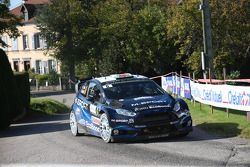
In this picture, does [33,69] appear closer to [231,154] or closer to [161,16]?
[161,16]

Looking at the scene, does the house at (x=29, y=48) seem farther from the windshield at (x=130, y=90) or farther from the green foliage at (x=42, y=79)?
the windshield at (x=130, y=90)

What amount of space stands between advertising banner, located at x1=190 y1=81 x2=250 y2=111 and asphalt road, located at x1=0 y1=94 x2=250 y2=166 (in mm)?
1588

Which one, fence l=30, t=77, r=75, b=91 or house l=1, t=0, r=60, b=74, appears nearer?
fence l=30, t=77, r=75, b=91

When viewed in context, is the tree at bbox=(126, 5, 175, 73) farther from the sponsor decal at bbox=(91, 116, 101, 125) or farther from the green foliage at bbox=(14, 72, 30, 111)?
the sponsor decal at bbox=(91, 116, 101, 125)

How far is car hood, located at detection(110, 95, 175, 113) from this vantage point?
530 inches

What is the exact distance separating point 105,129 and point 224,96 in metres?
4.88

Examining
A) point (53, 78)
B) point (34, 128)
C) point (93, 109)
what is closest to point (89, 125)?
point (93, 109)

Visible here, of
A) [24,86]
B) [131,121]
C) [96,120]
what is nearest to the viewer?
[131,121]

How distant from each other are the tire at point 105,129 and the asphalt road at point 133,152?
16cm

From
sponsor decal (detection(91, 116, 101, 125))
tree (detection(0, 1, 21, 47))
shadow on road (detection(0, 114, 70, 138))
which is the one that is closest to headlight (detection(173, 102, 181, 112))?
sponsor decal (detection(91, 116, 101, 125))

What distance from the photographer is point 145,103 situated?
13633mm

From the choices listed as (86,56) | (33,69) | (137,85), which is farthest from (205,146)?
(33,69)

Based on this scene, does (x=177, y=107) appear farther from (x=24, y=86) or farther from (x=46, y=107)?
(x=46, y=107)

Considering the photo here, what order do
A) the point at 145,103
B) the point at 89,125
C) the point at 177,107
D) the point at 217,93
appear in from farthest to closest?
the point at 217,93 → the point at 89,125 → the point at 177,107 → the point at 145,103
